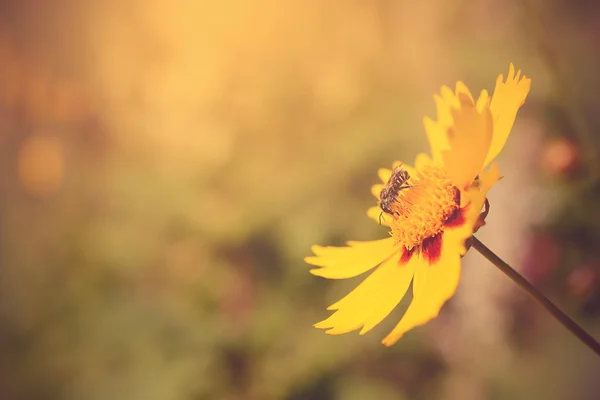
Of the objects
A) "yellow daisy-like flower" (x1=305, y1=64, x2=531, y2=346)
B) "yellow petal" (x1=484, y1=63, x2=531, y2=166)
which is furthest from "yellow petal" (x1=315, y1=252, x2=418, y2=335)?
"yellow petal" (x1=484, y1=63, x2=531, y2=166)

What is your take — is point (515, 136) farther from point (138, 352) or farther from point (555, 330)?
point (138, 352)

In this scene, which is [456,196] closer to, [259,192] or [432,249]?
[432,249]

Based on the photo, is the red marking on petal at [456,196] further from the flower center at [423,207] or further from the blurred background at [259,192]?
the blurred background at [259,192]

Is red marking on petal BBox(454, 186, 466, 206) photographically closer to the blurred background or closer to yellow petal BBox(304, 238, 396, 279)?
yellow petal BBox(304, 238, 396, 279)

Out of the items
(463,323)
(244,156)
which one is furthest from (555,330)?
(244,156)

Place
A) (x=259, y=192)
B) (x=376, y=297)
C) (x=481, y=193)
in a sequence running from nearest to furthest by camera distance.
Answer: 1. (x=481, y=193)
2. (x=376, y=297)
3. (x=259, y=192)

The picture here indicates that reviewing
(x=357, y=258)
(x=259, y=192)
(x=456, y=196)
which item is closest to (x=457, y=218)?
(x=456, y=196)
